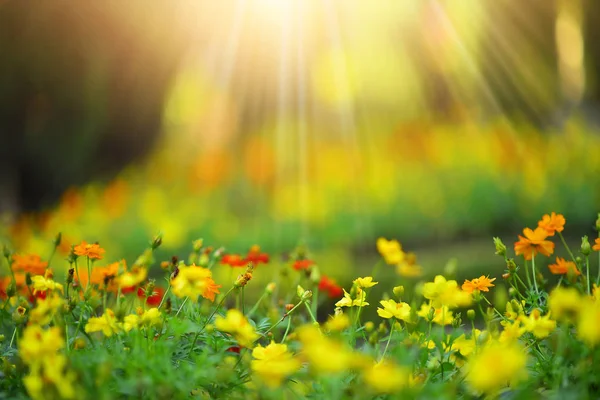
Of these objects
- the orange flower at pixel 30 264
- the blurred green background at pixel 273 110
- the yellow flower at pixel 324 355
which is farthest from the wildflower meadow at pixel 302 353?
the blurred green background at pixel 273 110

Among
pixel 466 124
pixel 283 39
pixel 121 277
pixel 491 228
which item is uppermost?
pixel 283 39

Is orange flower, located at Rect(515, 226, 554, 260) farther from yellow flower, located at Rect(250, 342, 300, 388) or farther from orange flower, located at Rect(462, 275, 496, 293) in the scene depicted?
yellow flower, located at Rect(250, 342, 300, 388)

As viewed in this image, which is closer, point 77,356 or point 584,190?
point 77,356

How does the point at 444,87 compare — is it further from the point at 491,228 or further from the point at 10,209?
the point at 10,209

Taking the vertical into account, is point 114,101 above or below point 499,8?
below

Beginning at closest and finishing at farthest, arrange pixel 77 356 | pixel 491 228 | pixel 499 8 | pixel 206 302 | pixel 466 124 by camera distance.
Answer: pixel 77 356 → pixel 206 302 → pixel 491 228 → pixel 466 124 → pixel 499 8

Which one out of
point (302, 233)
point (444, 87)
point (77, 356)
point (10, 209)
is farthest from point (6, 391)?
point (444, 87)

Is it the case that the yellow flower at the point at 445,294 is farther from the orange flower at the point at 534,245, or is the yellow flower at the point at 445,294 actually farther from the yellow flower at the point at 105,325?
the yellow flower at the point at 105,325
